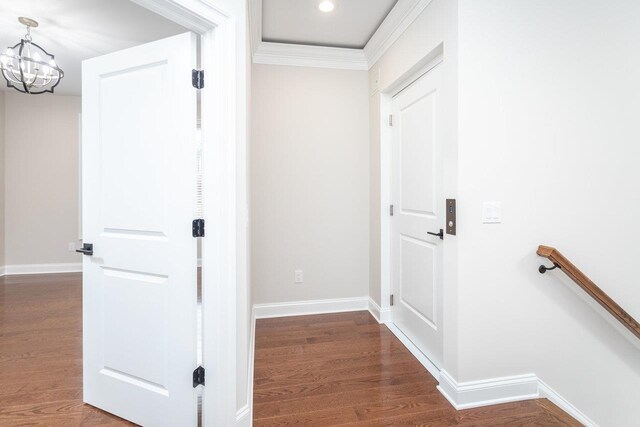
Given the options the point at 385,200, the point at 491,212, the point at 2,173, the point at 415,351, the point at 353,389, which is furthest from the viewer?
the point at 2,173

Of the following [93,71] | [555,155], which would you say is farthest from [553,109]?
[93,71]

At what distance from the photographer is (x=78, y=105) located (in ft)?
14.8

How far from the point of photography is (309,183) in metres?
3.07

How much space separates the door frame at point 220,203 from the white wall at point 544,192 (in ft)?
4.17

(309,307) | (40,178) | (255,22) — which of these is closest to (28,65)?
(255,22)

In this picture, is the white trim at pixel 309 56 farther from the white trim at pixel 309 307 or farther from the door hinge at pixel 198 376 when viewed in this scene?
the door hinge at pixel 198 376

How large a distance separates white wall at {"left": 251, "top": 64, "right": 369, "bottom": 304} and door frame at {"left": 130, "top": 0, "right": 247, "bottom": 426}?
58.1 inches

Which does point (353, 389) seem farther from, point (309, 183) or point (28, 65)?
point (28, 65)

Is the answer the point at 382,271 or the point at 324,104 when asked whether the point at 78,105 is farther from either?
the point at 382,271

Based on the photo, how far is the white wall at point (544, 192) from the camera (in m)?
1.73

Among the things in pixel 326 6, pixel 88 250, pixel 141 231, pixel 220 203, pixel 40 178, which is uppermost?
pixel 326 6

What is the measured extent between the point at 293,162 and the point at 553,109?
2.06 meters

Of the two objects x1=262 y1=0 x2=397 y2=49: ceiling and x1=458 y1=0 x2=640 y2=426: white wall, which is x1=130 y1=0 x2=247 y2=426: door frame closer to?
x1=262 y1=0 x2=397 y2=49: ceiling

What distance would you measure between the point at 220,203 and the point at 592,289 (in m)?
2.02
